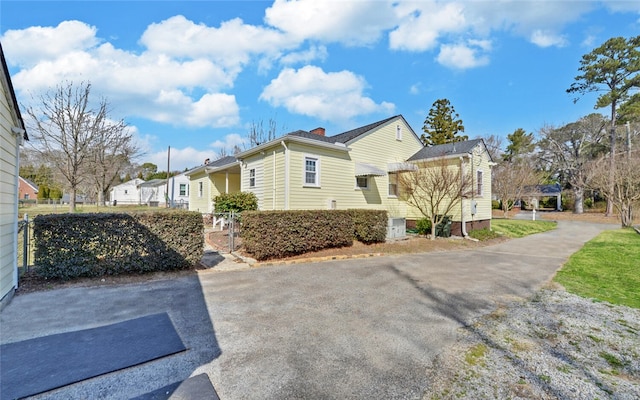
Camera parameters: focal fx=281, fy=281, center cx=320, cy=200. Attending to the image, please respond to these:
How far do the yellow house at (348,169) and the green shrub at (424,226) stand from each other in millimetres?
978

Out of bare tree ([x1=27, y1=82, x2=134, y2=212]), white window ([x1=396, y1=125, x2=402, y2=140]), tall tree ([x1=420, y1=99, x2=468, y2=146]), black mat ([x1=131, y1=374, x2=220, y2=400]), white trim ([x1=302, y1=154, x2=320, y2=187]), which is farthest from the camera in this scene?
tall tree ([x1=420, y1=99, x2=468, y2=146])

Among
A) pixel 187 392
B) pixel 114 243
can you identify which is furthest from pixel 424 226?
pixel 187 392

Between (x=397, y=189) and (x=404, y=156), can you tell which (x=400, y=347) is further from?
(x=404, y=156)

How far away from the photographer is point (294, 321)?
13.2 feet

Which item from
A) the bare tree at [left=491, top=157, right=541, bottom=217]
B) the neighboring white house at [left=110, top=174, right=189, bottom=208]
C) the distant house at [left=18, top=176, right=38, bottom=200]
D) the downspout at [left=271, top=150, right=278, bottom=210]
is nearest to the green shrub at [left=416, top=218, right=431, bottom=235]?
the downspout at [left=271, top=150, right=278, bottom=210]

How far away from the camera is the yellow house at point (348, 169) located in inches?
452

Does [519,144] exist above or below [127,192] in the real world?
above

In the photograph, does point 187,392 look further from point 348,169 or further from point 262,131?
point 262,131

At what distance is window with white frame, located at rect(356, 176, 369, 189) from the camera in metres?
13.9

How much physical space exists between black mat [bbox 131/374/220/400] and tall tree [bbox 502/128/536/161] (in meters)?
46.4

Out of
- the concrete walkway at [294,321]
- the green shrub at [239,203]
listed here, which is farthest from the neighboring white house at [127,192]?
the concrete walkway at [294,321]

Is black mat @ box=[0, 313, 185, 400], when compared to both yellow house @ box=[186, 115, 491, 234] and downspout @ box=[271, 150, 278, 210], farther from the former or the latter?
downspout @ box=[271, 150, 278, 210]

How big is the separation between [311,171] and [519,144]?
129ft

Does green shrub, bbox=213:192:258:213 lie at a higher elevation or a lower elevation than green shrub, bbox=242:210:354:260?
higher
